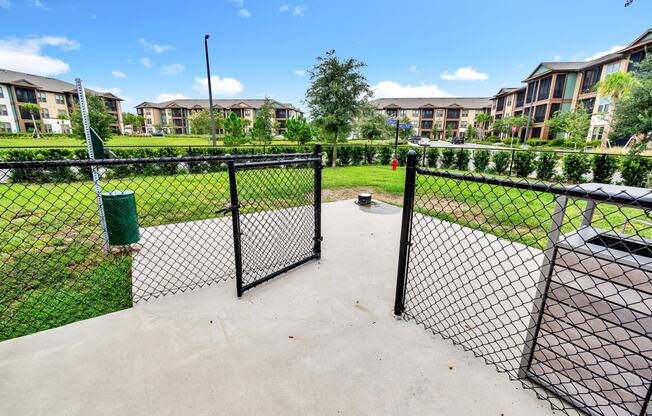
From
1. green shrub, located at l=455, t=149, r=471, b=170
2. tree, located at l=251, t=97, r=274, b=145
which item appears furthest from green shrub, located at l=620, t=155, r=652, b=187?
tree, located at l=251, t=97, r=274, b=145

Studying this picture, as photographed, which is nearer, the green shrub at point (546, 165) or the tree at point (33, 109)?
the green shrub at point (546, 165)

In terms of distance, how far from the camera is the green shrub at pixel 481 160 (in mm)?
12242

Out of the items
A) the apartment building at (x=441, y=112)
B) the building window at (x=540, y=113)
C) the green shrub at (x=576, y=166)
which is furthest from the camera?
the apartment building at (x=441, y=112)

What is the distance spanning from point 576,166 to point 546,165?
0.83 meters

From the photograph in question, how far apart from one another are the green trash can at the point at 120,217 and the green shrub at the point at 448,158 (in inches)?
505

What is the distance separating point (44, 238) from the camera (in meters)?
4.07

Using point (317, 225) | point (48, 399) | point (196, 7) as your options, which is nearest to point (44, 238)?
point (48, 399)

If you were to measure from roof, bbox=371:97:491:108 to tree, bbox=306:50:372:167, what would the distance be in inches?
2025

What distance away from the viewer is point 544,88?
→ 36.5 m

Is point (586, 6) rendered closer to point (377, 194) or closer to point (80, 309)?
point (377, 194)

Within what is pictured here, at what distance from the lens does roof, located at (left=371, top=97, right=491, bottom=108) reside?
6066cm

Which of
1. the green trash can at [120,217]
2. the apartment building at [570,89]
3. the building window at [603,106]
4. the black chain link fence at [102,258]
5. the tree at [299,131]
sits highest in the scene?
the apartment building at [570,89]

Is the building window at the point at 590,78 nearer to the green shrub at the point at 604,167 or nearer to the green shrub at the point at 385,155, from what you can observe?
the green shrub at the point at 604,167

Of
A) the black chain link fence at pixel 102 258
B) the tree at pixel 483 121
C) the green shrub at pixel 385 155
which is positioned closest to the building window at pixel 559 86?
the tree at pixel 483 121
